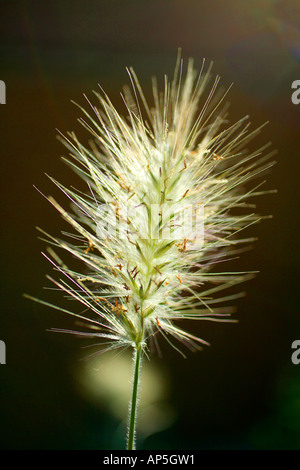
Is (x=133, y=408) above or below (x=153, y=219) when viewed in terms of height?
below

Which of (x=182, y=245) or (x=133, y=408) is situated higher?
(x=182, y=245)

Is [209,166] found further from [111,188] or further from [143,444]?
[143,444]

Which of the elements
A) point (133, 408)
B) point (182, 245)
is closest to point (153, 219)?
point (182, 245)

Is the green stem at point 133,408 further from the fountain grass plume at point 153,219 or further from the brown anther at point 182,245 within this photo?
the brown anther at point 182,245

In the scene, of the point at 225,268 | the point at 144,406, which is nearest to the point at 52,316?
the point at 144,406

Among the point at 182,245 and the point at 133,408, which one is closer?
the point at 133,408

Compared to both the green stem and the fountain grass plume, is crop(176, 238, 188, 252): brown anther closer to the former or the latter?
the fountain grass plume

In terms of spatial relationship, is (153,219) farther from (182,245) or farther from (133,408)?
(133,408)

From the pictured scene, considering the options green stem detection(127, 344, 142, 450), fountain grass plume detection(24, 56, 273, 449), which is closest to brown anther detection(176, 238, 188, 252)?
fountain grass plume detection(24, 56, 273, 449)

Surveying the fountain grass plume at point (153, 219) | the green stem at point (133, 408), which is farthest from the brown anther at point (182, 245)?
the green stem at point (133, 408)

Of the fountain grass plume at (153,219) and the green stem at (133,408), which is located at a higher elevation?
the fountain grass plume at (153,219)

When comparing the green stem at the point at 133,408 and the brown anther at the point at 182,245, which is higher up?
the brown anther at the point at 182,245
